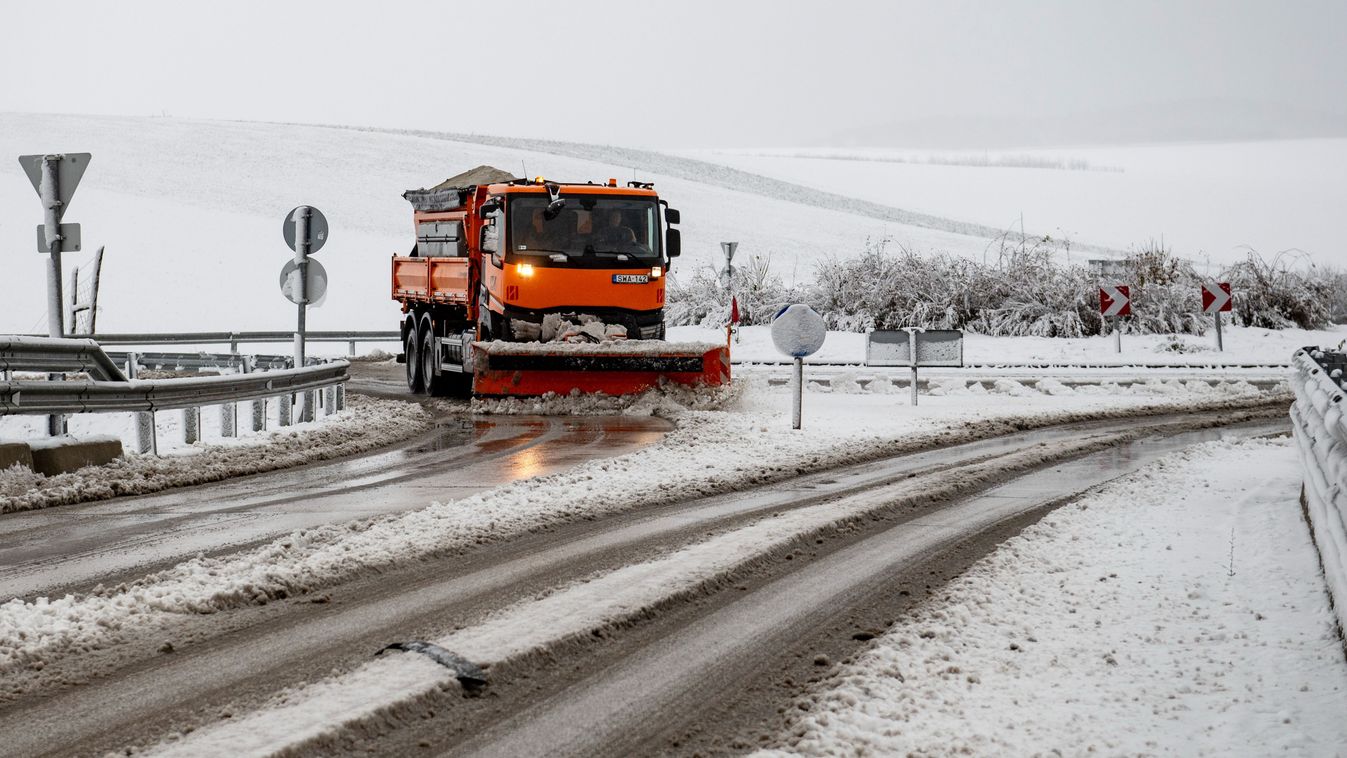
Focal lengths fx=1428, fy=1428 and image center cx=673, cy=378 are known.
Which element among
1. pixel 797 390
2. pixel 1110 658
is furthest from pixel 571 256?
pixel 1110 658

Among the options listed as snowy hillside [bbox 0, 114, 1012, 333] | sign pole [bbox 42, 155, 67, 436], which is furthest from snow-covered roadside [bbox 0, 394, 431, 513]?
snowy hillside [bbox 0, 114, 1012, 333]

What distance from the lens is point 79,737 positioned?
421cm

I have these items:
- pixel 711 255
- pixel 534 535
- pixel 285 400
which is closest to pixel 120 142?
pixel 711 255

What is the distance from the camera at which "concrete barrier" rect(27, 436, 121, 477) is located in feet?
34.0

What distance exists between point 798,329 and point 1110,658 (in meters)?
9.18

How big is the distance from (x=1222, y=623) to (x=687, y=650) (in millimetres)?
2318

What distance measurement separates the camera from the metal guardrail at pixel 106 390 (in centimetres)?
→ 1065

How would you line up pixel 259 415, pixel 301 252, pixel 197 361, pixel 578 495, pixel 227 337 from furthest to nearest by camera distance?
1. pixel 227 337
2. pixel 197 361
3. pixel 301 252
4. pixel 259 415
5. pixel 578 495

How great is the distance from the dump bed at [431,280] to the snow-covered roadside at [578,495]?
4.12 meters

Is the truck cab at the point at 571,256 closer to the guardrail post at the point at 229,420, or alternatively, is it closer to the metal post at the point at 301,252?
the metal post at the point at 301,252

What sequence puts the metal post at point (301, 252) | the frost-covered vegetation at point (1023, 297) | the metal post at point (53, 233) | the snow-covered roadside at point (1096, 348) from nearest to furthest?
the metal post at point (53, 233) < the metal post at point (301, 252) < the snow-covered roadside at point (1096, 348) < the frost-covered vegetation at point (1023, 297)

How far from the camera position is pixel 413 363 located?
2153 centimetres

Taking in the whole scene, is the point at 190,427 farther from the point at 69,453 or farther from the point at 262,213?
the point at 262,213

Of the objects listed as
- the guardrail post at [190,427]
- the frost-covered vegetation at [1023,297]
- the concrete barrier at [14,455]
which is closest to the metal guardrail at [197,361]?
the guardrail post at [190,427]
